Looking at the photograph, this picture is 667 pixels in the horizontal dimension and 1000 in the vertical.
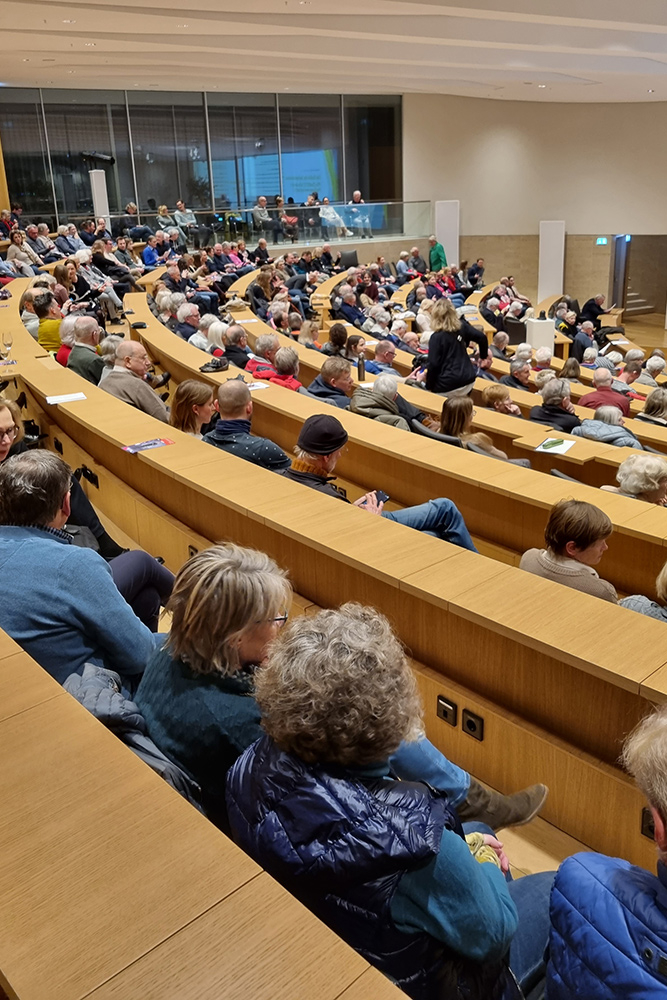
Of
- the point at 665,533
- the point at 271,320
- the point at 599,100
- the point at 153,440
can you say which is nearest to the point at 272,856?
the point at 665,533

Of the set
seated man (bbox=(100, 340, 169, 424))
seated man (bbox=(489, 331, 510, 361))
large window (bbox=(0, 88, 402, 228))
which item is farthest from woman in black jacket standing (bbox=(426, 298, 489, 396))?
large window (bbox=(0, 88, 402, 228))

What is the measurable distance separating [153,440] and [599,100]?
2082cm

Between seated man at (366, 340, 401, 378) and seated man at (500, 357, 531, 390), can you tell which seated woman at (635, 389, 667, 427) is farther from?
seated man at (366, 340, 401, 378)

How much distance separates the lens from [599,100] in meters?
20.9

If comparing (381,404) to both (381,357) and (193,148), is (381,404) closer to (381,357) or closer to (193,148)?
(381,357)

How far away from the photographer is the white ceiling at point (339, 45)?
10781mm

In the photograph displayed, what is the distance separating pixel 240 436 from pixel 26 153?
17439 millimetres

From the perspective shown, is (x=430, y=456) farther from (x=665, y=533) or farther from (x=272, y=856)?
(x=272, y=856)

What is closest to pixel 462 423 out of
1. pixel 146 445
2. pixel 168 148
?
pixel 146 445

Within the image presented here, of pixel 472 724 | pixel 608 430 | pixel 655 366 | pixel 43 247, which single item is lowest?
pixel 655 366

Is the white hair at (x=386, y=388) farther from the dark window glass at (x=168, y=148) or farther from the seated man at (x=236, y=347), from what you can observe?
the dark window glass at (x=168, y=148)

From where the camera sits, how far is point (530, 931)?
1.70 meters

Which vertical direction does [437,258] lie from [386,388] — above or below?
above

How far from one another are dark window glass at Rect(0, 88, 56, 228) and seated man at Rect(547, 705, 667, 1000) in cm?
1909
